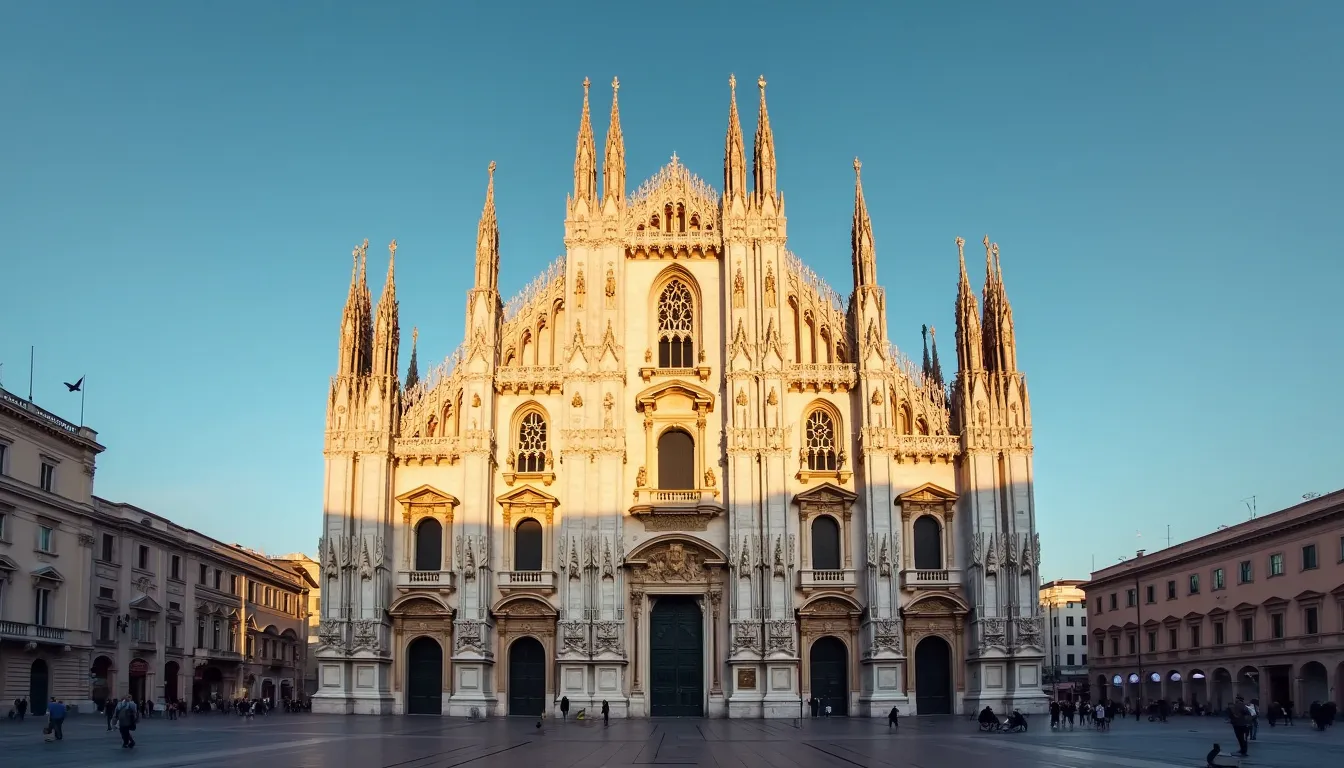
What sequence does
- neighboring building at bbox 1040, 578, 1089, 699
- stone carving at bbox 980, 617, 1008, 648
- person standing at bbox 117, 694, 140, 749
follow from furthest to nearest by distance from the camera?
neighboring building at bbox 1040, 578, 1089, 699 → stone carving at bbox 980, 617, 1008, 648 → person standing at bbox 117, 694, 140, 749

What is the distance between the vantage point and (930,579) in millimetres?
59344

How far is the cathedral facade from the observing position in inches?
2287

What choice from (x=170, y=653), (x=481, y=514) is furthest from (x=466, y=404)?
(x=170, y=653)

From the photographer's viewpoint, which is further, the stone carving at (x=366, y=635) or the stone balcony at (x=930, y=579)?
the stone balcony at (x=930, y=579)

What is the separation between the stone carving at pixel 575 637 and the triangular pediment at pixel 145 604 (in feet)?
93.7

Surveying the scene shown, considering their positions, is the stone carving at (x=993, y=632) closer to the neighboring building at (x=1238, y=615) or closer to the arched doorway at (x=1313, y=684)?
the neighboring building at (x=1238, y=615)

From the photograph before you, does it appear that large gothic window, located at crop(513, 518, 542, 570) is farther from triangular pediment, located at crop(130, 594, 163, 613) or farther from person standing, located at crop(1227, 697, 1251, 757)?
person standing, located at crop(1227, 697, 1251, 757)

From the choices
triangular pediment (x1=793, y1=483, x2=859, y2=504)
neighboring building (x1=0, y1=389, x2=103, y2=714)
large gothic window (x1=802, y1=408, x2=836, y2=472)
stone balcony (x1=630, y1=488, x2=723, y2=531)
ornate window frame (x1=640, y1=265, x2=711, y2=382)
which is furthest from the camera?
ornate window frame (x1=640, y1=265, x2=711, y2=382)

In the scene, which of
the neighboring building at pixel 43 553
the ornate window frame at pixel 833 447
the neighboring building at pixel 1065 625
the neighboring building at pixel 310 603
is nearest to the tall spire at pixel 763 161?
the ornate window frame at pixel 833 447

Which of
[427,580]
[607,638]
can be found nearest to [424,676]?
[427,580]

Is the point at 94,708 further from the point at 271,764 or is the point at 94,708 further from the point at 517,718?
the point at 271,764

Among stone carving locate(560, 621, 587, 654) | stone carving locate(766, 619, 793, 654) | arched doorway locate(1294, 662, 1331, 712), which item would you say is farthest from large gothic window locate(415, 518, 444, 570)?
arched doorway locate(1294, 662, 1331, 712)

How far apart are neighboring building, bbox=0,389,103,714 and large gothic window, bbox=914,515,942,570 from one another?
41.9 meters

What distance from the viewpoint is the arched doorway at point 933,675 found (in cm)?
5925
